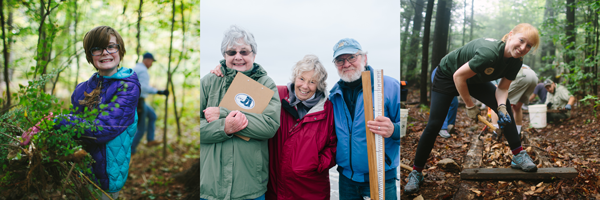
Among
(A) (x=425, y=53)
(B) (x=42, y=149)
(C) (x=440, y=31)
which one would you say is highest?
(C) (x=440, y=31)

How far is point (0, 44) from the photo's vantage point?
293 centimetres

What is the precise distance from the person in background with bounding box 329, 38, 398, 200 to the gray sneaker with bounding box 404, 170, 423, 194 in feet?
1.20

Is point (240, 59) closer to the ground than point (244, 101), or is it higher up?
higher up

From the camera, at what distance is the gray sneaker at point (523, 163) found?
271 centimetres

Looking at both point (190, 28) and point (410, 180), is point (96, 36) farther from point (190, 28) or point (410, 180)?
point (410, 180)

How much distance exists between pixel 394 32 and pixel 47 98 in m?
3.09

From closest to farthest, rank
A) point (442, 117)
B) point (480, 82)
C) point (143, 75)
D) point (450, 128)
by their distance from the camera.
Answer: point (480, 82)
point (442, 117)
point (450, 128)
point (143, 75)

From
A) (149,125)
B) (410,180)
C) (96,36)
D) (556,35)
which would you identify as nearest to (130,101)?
(96,36)

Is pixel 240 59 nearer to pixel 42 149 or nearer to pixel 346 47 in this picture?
pixel 346 47

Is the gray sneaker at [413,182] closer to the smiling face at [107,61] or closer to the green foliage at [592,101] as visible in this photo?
the green foliage at [592,101]

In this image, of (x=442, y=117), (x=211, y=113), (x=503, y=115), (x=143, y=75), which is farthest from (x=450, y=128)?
(x=143, y=75)

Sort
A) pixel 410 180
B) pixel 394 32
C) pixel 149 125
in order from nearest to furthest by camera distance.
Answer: pixel 394 32
pixel 410 180
pixel 149 125

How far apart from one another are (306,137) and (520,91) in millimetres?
2158

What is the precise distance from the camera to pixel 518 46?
2.56 metres
